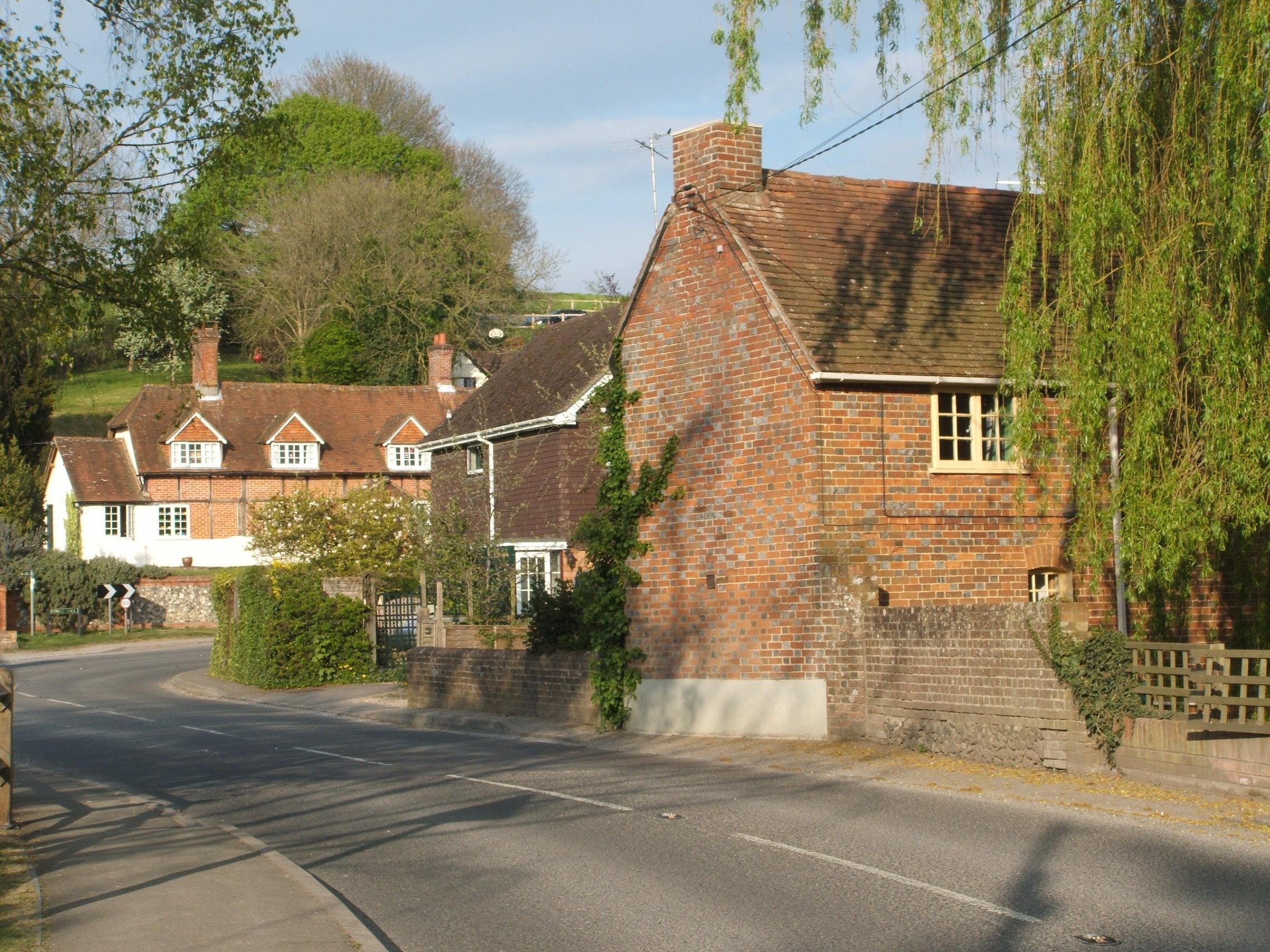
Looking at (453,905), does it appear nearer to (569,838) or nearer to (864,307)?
(569,838)

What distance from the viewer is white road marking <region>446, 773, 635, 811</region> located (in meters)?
13.0

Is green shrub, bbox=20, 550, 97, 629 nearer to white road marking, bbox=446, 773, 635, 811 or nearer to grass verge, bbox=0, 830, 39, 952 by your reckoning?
white road marking, bbox=446, 773, 635, 811

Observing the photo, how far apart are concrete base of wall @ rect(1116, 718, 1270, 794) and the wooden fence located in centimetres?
18

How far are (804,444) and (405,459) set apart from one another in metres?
44.8

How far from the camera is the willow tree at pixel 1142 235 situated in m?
13.4

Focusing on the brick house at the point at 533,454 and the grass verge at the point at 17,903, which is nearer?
the grass verge at the point at 17,903

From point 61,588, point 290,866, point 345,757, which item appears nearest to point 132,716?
point 345,757

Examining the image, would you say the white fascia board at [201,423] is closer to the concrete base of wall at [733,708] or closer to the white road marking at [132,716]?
the white road marking at [132,716]

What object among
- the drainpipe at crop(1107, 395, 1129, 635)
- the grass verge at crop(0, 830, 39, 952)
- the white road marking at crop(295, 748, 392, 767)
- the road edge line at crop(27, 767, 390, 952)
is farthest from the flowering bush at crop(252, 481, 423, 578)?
the grass verge at crop(0, 830, 39, 952)

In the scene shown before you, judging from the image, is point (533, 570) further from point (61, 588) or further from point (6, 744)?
point (61, 588)

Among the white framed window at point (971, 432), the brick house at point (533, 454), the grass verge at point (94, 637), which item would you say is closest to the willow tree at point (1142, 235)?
the white framed window at point (971, 432)

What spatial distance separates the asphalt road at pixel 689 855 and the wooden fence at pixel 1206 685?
175 cm

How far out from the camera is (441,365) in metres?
62.6

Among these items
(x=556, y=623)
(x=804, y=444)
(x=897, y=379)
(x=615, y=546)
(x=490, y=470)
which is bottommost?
(x=556, y=623)
